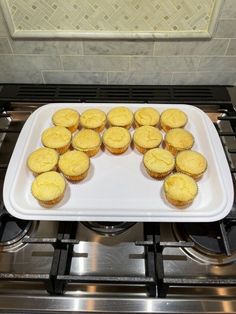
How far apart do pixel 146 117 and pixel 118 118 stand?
8 centimetres

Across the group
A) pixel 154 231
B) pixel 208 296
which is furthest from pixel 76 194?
pixel 208 296

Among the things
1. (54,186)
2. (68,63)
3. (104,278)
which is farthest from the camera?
(68,63)

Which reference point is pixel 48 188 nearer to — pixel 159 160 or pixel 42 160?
pixel 42 160

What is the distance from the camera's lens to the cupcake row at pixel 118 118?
813 mm

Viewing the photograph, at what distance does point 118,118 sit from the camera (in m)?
0.82

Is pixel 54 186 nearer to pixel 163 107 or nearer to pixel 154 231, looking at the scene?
pixel 154 231

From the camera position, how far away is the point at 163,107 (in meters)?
0.86

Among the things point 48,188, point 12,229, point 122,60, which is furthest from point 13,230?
point 122,60

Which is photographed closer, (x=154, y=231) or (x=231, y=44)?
(x=154, y=231)

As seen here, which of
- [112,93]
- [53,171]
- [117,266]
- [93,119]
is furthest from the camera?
[112,93]

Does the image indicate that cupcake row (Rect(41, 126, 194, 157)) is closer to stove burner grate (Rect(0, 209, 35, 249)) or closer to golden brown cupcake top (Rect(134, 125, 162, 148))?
golden brown cupcake top (Rect(134, 125, 162, 148))

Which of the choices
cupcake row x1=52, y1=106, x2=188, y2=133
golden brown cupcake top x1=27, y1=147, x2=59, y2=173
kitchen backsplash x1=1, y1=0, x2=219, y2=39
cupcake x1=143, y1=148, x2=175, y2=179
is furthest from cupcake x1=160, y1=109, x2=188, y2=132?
golden brown cupcake top x1=27, y1=147, x2=59, y2=173

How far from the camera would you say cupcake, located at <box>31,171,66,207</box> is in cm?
65

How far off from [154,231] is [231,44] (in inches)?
23.4
